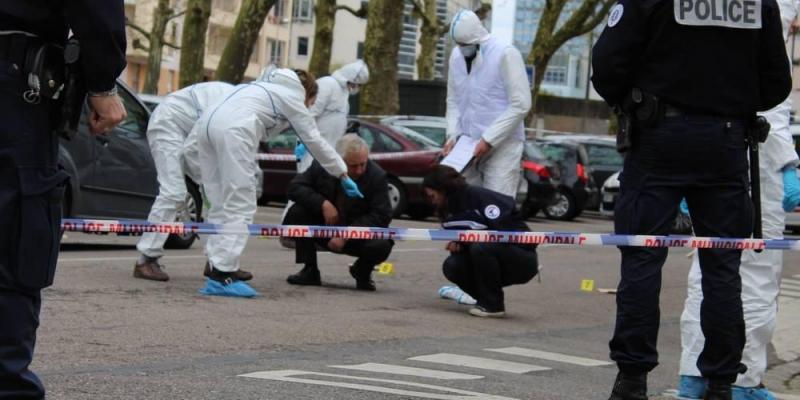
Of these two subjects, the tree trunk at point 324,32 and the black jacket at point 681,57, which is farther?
the tree trunk at point 324,32

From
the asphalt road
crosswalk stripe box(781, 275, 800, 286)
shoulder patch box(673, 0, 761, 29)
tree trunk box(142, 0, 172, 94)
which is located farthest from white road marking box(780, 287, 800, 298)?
tree trunk box(142, 0, 172, 94)

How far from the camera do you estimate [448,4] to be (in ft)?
371

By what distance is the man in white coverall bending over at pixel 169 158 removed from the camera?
10.6 m

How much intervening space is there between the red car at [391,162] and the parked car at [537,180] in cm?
287

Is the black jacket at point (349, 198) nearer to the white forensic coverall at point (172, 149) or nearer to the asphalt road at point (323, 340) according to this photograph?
the asphalt road at point (323, 340)

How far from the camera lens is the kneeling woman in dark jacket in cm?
982

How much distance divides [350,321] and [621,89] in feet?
12.0

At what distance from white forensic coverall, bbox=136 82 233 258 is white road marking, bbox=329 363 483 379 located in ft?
12.2

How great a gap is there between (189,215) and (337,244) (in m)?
4.28

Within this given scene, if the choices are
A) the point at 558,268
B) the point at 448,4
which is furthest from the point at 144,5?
the point at 558,268

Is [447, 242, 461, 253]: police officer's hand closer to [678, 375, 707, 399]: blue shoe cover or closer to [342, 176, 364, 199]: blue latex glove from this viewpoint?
[342, 176, 364, 199]: blue latex glove

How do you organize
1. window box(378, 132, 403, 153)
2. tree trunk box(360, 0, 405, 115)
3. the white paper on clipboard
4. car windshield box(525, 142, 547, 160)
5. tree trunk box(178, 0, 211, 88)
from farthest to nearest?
1. tree trunk box(178, 0, 211, 88)
2. tree trunk box(360, 0, 405, 115)
3. car windshield box(525, 142, 547, 160)
4. window box(378, 132, 403, 153)
5. the white paper on clipboard

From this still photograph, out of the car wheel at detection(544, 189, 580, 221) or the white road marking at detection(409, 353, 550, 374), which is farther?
the car wheel at detection(544, 189, 580, 221)

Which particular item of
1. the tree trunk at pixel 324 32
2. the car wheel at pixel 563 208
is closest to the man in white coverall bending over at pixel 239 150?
the car wheel at pixel 563 208
